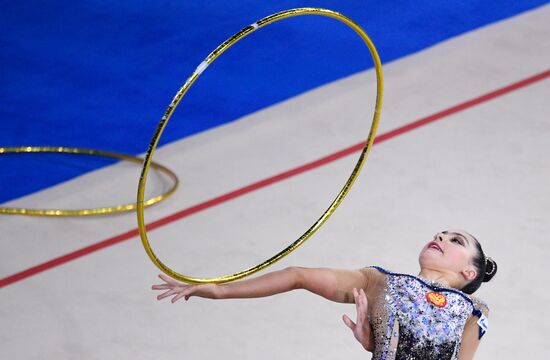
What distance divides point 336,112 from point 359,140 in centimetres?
30

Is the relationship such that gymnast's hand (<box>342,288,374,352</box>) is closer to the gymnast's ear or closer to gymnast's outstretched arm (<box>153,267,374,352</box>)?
gymnast's outstretched arm (<box>153,267,374,352</box>)

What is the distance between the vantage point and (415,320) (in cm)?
333

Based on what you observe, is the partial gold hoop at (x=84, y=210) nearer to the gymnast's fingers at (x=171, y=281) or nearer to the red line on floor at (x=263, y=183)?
the red line on floor at (x=263, y=183)

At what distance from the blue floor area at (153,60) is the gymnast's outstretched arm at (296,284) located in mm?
2029

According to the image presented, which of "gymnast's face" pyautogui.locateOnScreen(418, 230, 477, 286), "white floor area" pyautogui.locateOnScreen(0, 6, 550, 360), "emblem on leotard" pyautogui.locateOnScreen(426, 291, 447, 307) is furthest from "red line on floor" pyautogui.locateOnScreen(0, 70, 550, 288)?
"emblem on leotard" pyautogui.locateOnScreen(426, 291, 447, 307)

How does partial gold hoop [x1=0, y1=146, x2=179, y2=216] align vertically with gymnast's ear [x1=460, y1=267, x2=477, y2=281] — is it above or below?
above

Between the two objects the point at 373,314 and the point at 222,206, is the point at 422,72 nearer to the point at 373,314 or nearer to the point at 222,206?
the point at 222,206

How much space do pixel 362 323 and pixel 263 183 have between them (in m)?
1.86

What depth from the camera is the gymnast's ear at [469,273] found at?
3.52m

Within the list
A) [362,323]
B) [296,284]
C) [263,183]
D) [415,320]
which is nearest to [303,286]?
[296,284]

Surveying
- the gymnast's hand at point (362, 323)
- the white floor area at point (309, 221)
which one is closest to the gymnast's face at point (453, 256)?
the gymnast's hand at point (362, 323)

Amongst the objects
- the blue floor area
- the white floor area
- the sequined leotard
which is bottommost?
the sequined leotard

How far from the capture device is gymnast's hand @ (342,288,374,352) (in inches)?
133

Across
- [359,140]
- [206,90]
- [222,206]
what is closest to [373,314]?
[222,206]
